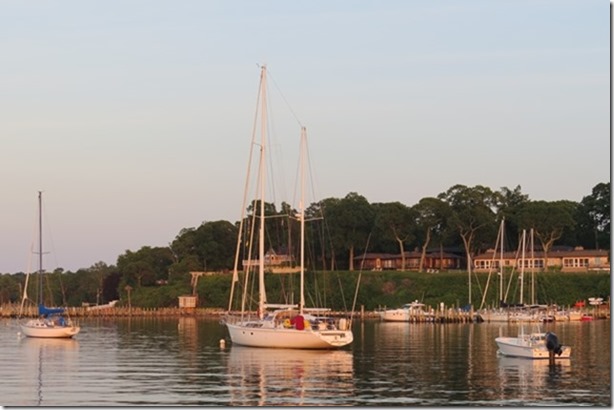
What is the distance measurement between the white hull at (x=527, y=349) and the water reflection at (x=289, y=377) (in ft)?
28.0

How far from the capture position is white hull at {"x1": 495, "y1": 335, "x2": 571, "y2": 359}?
59500mm

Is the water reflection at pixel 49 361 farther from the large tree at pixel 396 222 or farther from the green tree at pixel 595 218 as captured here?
the green tree at pixel 595 218

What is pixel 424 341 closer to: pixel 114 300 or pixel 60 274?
pixel 114 300

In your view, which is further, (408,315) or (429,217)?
(429,217)

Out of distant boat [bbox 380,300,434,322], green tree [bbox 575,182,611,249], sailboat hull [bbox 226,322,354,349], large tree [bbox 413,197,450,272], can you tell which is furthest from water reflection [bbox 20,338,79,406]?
green tree [bbox 575,182,611,249]

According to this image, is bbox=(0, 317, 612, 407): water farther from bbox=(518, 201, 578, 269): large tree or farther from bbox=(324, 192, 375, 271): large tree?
bbox=(324, 192, 375, 271): large tree

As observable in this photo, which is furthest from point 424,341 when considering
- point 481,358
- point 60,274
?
point 60,274

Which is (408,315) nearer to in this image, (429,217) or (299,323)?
(429,217)

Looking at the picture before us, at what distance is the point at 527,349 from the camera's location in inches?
2363

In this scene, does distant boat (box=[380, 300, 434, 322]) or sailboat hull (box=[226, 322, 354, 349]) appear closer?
sailboat hull (box=[226, 322, 354, 349])

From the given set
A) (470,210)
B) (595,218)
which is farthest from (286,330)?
(595,218)

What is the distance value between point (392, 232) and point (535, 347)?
310ft

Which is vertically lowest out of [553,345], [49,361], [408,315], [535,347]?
[49,361]

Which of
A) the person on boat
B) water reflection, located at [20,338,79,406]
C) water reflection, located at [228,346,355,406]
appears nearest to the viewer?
water reflection, located at [228,346,355,406]
